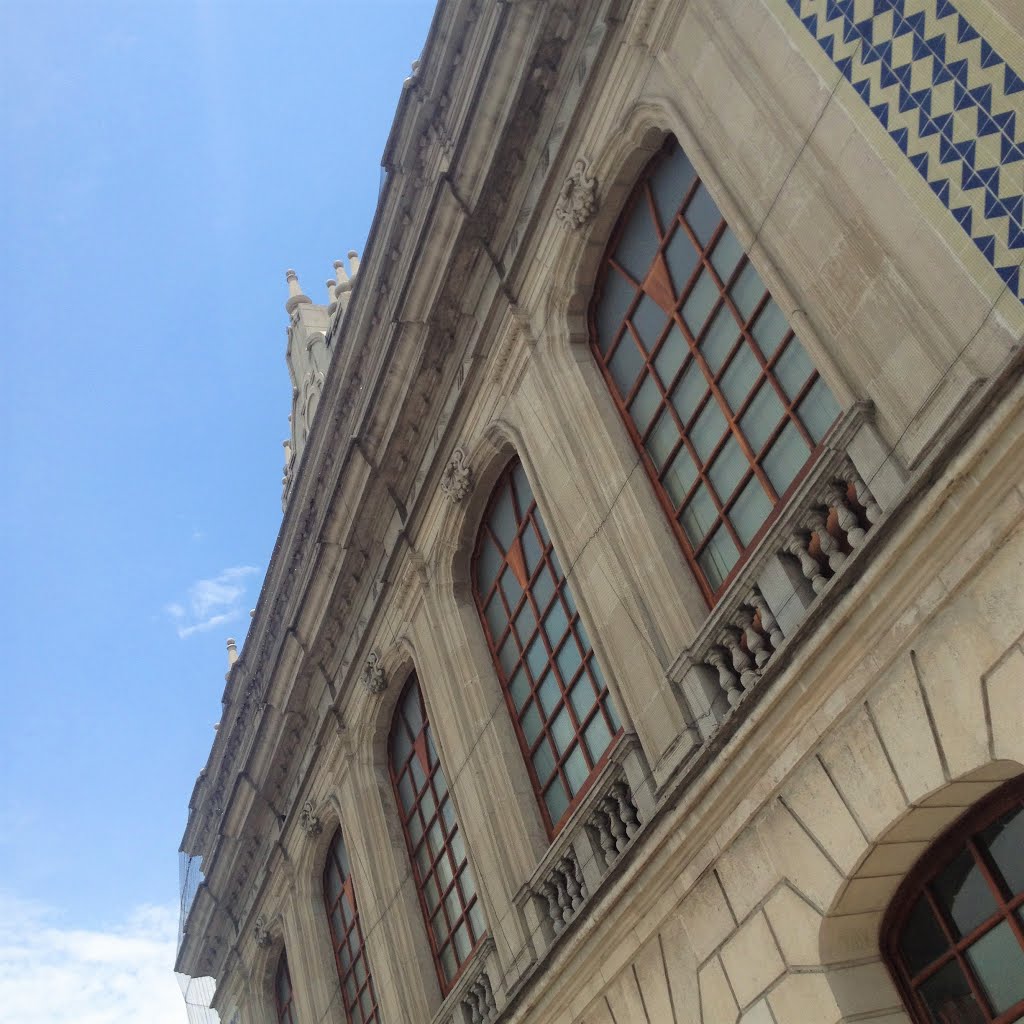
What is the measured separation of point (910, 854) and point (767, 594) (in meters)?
1.64

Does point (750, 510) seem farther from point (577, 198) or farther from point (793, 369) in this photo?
point (577, 198)

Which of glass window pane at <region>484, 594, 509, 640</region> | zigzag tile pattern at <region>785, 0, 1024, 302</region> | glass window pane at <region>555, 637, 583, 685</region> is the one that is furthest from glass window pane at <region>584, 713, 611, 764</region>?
zigzag tile pattern at <region>785, 0, 1024, 302</region>

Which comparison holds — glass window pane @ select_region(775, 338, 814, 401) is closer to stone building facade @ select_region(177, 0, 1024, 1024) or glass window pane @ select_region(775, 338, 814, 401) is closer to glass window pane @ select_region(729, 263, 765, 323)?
stone building facade @ select_region(177, 0, 1024, 1024)

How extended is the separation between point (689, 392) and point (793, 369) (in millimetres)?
1181

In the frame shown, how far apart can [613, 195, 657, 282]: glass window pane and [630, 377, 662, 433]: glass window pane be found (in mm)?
873

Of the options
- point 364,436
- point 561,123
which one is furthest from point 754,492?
point 364,436

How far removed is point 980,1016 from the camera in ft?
20.4

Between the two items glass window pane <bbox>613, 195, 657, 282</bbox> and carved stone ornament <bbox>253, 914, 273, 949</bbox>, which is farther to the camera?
carved stone ornament <bbox>253, 914, 273, 949</bbox>

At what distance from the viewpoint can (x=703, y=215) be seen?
8625mm

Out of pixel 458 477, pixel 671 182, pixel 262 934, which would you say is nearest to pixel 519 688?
pixel 458 477

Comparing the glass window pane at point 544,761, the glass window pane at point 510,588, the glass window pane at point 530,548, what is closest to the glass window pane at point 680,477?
the glass window pane at point 530,548

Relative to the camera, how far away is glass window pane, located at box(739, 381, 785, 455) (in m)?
7.79

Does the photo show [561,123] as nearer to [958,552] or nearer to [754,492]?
[754,492]

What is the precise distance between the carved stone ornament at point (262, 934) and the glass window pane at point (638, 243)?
11.5m
